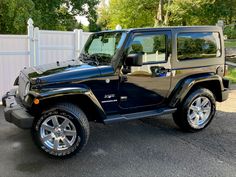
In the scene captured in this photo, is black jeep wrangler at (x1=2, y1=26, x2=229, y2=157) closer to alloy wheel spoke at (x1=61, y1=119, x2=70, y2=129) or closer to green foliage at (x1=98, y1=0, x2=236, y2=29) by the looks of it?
alloy wheel spoke at (x1=61, y1=119, x2=70, y2=129)

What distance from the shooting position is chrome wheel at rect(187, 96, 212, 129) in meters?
5.30

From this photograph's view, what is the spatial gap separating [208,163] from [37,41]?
16.5 ft

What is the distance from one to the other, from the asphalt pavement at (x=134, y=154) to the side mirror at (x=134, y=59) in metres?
1.31

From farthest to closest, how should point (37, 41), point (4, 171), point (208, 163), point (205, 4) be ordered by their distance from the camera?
point (205, 4) → point (37, 41) → point (208, 163) → point (4, 171)

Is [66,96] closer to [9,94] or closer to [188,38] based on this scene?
[9,94]

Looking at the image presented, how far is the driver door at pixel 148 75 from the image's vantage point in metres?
4.64

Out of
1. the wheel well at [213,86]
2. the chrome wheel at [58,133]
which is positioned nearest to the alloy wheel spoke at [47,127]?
the chrome wheel at [58,133]

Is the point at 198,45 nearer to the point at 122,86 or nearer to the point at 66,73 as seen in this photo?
the point at 122,86

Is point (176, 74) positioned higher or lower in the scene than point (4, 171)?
higher

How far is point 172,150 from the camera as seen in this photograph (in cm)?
452

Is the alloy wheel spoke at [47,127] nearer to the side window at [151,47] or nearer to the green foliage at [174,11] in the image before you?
the side window at [151,47]

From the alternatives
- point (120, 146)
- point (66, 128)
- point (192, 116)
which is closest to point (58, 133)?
point (66, 128)

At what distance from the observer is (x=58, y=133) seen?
419cm

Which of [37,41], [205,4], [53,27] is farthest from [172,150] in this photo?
[205,4]
